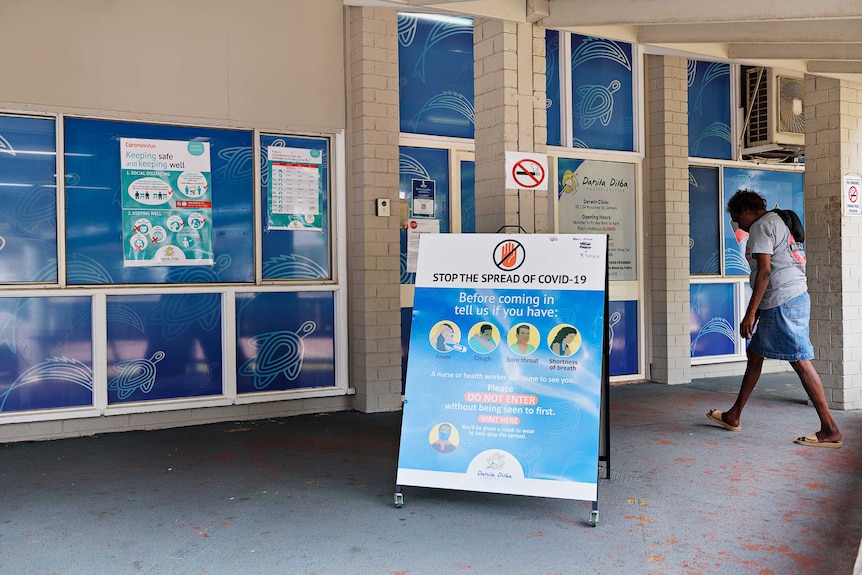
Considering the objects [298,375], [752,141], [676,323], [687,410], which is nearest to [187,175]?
[298,375]

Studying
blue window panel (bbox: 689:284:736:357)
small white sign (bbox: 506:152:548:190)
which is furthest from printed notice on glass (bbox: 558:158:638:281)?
small white sign (bbox: 506:152:548:190)

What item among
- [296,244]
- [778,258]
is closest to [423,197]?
[296,244]

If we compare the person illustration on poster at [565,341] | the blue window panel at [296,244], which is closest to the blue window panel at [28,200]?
the blue window panel at [296,244]

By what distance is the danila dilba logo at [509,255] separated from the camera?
4.65m

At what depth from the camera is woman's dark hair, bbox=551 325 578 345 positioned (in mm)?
4523

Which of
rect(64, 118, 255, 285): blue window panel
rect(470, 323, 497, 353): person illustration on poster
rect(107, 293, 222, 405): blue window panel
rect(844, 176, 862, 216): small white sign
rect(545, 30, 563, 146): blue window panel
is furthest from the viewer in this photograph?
rect(545, 30, 563, 146): blue window panel

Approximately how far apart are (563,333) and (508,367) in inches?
13.6

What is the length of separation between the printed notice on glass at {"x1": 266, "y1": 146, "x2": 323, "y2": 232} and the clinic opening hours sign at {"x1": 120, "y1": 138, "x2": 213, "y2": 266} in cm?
56

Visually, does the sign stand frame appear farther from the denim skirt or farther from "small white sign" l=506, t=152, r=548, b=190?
the denim skirt

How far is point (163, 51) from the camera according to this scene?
267 inches

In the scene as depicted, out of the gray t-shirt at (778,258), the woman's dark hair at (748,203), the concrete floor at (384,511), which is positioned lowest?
the concrete floor at (384,511)

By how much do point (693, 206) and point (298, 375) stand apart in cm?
498

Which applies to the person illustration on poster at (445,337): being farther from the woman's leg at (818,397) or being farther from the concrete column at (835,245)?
the concrete column at (835,245)

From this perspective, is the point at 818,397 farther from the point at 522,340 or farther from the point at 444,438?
the point at 444,438
